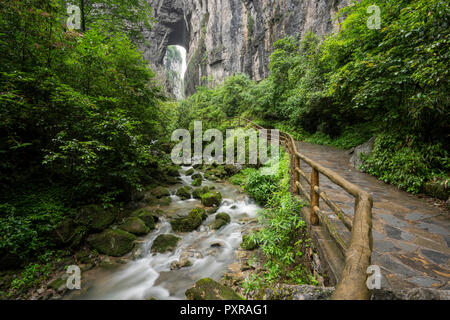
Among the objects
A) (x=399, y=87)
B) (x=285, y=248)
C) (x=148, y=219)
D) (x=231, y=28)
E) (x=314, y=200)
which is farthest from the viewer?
(x=231, y=28)

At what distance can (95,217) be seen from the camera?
206 inches

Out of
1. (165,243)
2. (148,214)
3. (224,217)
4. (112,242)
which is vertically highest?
(148,214)

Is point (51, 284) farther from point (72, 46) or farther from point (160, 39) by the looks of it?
point (160, 39)

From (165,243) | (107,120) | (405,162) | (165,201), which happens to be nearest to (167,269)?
(165,243)

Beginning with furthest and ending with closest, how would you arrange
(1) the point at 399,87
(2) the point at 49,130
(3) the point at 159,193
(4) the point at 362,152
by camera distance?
(3) the point at 159,193, (4) the point at 362,152, (2) the point at 49,130, (1) the point at 399,87

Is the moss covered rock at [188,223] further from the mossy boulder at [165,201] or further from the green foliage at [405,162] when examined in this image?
the green foliage at [405,162]

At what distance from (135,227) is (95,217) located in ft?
3.69

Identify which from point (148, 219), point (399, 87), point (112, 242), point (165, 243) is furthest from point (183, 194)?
point (399, 87)

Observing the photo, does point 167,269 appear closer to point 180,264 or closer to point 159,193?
point 180,264

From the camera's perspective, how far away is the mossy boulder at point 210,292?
2.58 meters

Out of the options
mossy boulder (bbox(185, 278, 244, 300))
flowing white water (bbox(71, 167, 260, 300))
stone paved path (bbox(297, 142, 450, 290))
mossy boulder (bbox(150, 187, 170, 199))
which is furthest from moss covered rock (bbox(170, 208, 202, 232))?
stone paved path (bbox(297, 142, 450, 290))

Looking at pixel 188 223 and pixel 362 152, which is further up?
pixel 362 152

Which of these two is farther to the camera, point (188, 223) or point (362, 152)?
point (362, 152)
